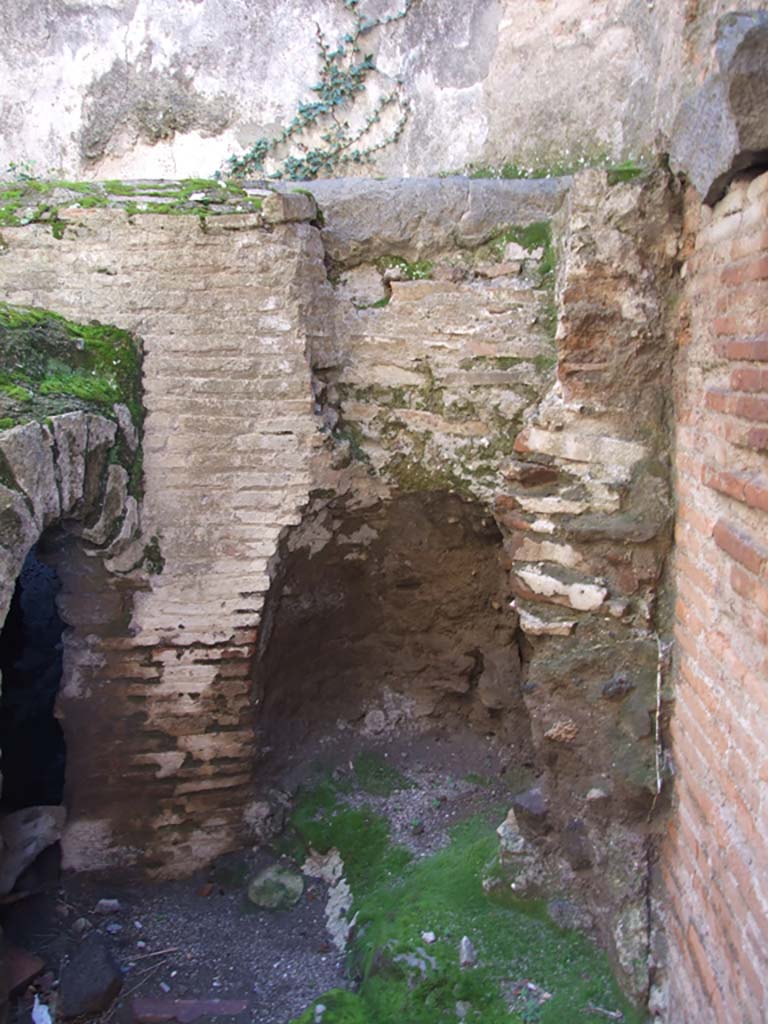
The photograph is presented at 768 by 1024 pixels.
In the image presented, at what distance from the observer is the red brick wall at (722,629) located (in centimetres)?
185

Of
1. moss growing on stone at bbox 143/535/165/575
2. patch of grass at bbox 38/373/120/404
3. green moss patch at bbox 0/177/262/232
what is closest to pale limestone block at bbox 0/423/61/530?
patch of grass at bbox 38/373/120/404

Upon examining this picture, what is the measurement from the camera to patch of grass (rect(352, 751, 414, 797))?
12.0 feet

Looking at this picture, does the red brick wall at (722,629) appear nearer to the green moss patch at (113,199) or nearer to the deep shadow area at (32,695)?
the green moss patch at (113,199)

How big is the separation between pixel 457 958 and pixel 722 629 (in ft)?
4.81

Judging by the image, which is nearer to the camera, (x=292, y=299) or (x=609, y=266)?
(x=609, y=266)

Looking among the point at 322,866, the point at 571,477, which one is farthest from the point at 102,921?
the point at 571,477

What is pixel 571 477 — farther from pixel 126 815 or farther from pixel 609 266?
pixel 126 815

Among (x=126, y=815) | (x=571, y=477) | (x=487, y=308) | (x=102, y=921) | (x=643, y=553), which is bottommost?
(x=102, y=921)

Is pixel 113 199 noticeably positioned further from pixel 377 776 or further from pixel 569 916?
pixel 569 916

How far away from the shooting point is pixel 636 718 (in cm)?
274

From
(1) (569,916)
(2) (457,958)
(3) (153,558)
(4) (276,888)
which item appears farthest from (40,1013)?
(1) (569,916)

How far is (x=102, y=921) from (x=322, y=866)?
2.91 feet

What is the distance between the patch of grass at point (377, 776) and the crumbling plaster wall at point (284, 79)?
107 inches

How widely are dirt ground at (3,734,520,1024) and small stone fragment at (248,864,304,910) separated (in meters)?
0.03
